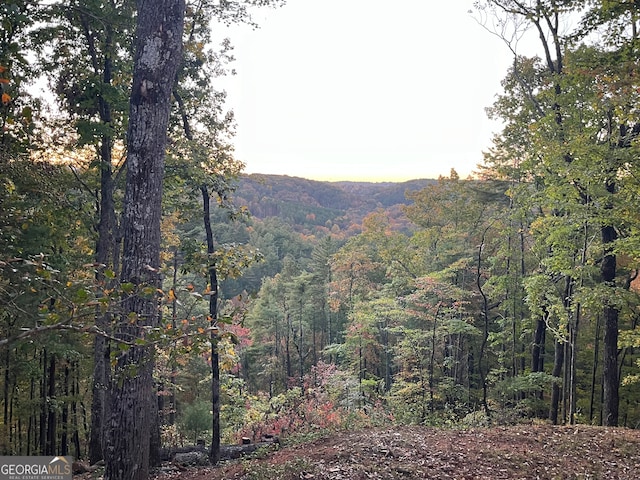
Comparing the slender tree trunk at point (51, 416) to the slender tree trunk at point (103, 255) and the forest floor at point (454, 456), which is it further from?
the forest floor at point (454, 456)

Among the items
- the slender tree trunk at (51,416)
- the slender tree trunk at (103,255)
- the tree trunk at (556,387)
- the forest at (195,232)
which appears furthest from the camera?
the slender tree trunk at (51,416)

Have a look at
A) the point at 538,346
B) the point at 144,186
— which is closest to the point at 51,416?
the point at 144,186

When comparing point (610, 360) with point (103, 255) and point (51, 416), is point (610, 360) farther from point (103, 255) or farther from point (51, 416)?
point (51, 416)

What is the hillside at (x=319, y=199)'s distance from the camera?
83.2 meters

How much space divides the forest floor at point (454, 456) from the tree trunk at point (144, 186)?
2813 millimetres

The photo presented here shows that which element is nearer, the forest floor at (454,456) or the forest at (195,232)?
the forest at (195,232)

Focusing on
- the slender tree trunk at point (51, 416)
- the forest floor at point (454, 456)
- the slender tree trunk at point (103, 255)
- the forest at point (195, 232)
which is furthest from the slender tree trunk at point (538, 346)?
the slender tree trunk at point (51, 416)

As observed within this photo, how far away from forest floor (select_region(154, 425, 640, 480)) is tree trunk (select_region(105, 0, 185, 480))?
281cm

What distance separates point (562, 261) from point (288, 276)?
26734 mm

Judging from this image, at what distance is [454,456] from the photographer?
657cm

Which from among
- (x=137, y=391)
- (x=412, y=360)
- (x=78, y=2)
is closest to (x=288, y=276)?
(x=412, y=360)

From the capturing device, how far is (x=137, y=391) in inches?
138

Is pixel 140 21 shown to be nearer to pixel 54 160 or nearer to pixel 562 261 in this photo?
pixel 54 160

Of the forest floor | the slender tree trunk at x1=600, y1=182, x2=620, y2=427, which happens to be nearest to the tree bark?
the slender tree trunk at x1=600, y1=182, x2=620, y2=427
